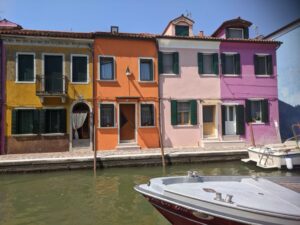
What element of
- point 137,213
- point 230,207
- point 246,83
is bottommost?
point 137,213

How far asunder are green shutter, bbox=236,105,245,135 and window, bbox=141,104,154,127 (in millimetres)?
5012

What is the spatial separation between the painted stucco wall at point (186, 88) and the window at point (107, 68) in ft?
9.09

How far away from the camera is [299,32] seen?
2133 millimetres

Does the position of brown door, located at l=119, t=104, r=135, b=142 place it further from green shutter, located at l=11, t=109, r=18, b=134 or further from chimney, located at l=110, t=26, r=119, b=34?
green shutter, located at l=11, t=109, r=18, b=134

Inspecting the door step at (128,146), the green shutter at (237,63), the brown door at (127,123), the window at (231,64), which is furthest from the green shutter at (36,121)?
the green shutter at (237,63)

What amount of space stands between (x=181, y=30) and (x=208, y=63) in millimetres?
2507

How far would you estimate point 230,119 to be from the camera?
18.8 metres

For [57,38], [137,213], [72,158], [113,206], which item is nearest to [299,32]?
[137,213]

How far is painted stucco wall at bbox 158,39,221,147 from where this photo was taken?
17.9m

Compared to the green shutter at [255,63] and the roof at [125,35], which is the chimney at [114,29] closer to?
the roof at [125,35]

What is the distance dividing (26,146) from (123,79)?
605cm

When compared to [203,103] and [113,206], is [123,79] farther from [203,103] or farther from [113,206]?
[113,206]

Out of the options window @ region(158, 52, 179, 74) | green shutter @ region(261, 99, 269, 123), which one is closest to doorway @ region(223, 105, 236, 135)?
green shutter @ region(261, 99, 269, 123)

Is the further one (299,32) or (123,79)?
(123,79)
